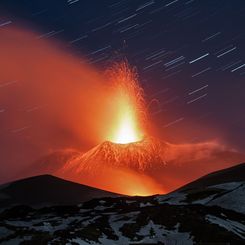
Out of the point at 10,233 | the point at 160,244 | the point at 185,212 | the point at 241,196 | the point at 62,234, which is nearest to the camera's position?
the point at 160,244

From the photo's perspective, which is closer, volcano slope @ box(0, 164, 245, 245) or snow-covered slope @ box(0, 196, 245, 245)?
snow-covered slope @ box(0, 196, 245, 245)

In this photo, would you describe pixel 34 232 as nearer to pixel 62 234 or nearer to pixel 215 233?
pixel 62 234

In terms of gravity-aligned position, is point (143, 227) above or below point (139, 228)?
above

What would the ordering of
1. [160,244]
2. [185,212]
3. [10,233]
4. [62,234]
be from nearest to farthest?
[160,244] → [62,234] → [10,233] → [185,212]

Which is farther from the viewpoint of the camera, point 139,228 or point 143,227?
point 143,227

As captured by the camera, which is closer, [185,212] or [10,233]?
[10,233]

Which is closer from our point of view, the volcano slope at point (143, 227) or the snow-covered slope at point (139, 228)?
the snow-covered slope at point (139, 228)

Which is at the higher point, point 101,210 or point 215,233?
point 101,210

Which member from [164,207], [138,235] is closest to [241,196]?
[164,207]

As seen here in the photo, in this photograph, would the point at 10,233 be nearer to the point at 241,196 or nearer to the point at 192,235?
the point at 192,235
